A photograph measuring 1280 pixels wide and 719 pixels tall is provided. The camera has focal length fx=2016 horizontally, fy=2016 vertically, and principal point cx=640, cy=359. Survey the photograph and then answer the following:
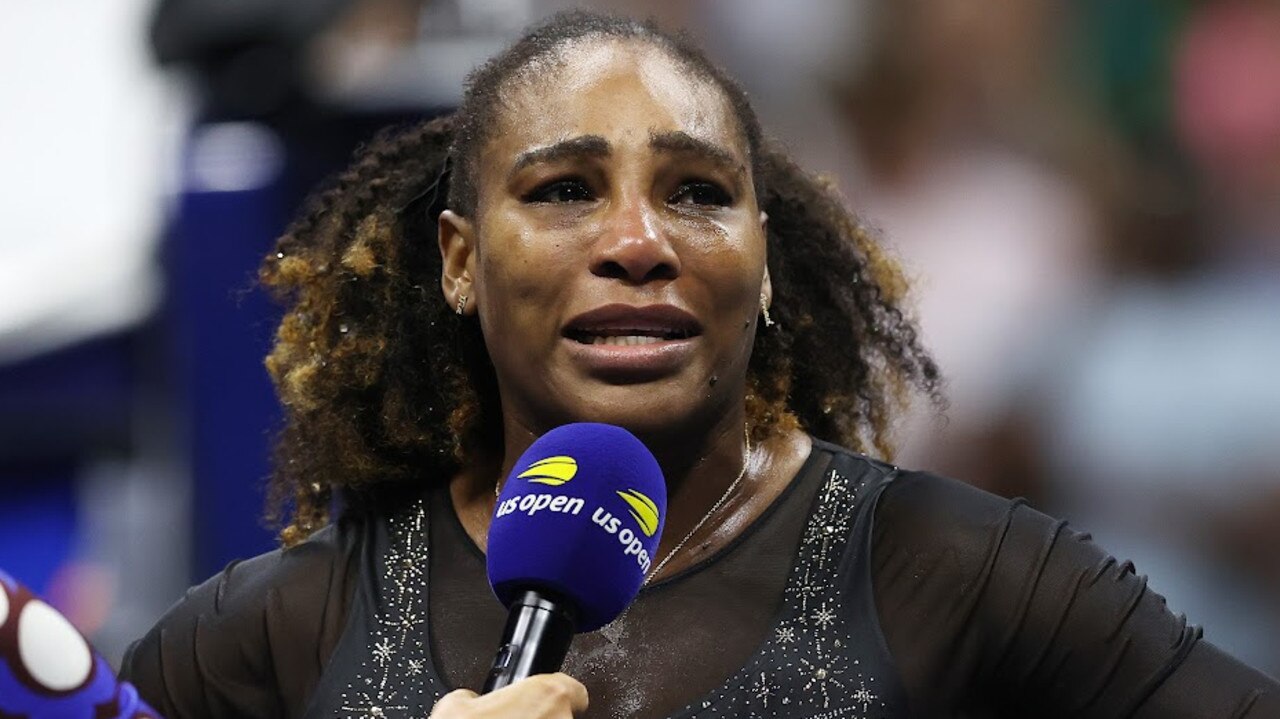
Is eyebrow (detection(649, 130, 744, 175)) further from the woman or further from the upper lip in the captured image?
the upper lip

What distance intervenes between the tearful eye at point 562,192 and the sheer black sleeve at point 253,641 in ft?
1.27

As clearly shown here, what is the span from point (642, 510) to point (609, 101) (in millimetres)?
458

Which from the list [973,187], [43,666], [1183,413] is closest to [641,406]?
[43,666]

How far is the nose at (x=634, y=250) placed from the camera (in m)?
1.65

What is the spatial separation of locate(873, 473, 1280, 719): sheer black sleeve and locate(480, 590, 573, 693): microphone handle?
1.47 ft

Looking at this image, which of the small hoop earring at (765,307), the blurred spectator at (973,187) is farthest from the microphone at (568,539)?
the blurred spectator at (973,187)

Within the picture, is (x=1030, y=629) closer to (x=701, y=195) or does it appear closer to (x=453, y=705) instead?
(x=701, y=195)

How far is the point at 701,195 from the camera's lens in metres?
1.75

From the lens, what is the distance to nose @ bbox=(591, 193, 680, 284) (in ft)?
5.41

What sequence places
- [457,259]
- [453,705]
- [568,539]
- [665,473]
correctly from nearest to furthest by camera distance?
1. [453,705]
2. [568,539]
3. [665,473]
4. [457,259]

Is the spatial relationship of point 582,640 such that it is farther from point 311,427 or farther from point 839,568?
point 311,427

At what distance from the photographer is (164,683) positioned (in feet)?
6.03

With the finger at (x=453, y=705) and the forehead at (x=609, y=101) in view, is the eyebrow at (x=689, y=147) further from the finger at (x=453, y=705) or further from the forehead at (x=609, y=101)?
the finger at (x=453, y=705)

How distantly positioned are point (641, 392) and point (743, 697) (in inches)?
10.4
